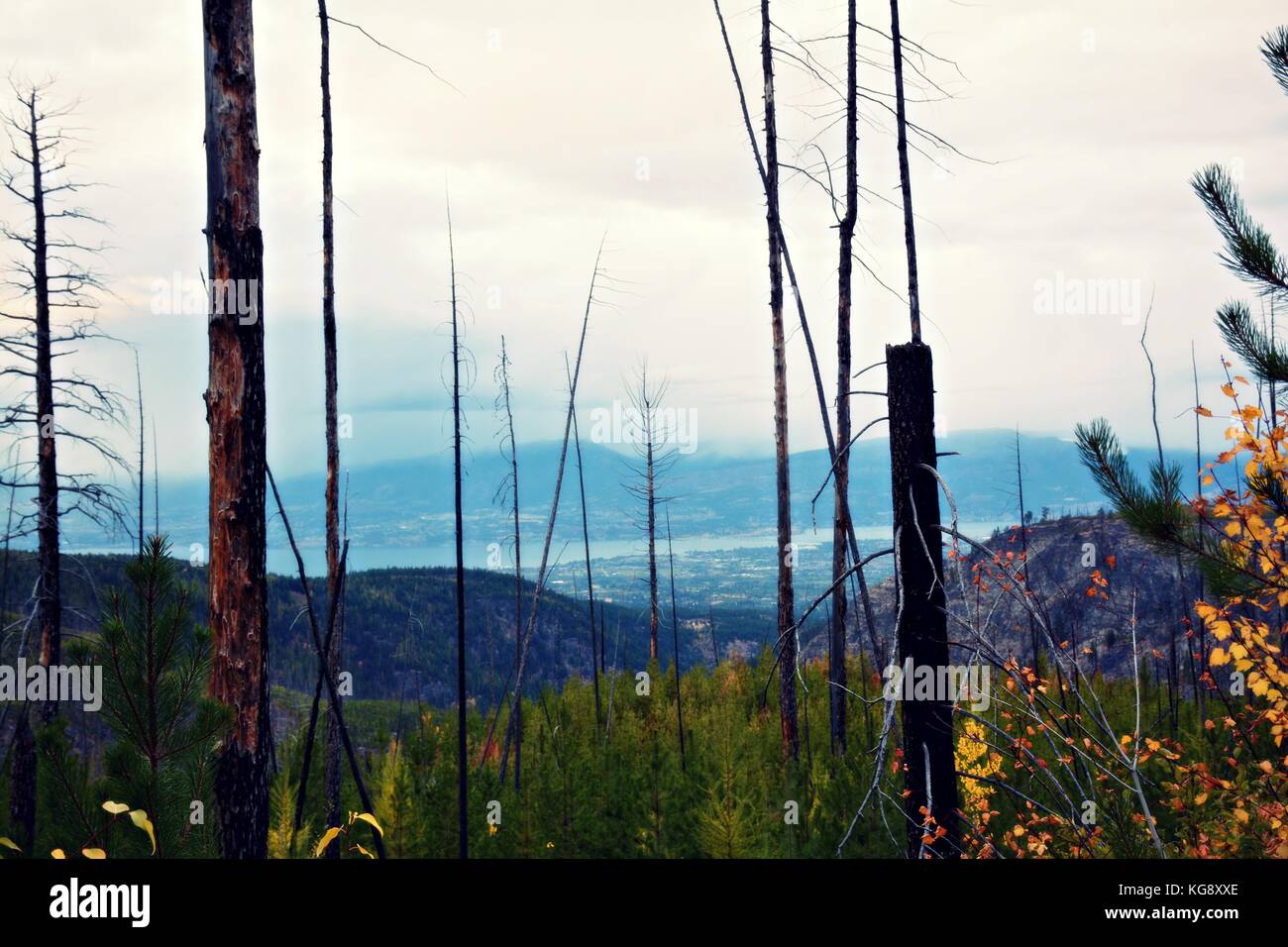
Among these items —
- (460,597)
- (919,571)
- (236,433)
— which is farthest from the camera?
(460,597)

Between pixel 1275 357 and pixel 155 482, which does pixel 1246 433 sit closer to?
pixel 1275 357

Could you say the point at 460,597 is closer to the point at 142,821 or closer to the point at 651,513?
the point at 142,821

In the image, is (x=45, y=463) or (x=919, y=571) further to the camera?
(x=45, y=463)

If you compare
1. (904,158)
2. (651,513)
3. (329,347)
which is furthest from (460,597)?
(651,513)

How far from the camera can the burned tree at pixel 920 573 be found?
459cm

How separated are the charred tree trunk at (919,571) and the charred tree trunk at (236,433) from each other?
13.7 feet

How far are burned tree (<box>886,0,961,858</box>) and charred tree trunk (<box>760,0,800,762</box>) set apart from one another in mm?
7043

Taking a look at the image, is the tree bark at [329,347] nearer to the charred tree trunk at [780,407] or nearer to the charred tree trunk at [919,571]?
the charred tree trunk at [780,407]

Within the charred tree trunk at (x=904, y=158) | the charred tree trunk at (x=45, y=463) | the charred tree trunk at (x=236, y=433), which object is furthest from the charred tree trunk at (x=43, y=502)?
the charred tree trunk at (x=904, y=158)

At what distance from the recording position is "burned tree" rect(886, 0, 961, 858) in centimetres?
459

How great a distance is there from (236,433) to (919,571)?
4.45 m

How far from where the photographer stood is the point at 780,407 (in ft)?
43.8

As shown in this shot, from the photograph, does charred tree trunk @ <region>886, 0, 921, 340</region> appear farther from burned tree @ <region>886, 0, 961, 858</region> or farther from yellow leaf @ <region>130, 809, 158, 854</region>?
yellow leaf @ <region>130, 809, 158, 854</region>
